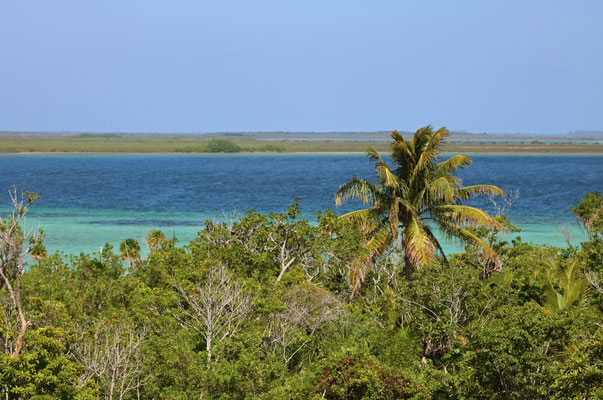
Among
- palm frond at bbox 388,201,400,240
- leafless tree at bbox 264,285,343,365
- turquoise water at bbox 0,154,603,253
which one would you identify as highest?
palm frond at bbox 388,201,400,240

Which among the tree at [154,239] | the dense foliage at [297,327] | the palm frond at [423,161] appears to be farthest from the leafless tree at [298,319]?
the tree at [154,239]

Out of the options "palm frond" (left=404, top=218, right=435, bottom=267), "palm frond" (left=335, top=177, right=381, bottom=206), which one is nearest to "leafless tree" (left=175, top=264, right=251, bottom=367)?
"palm frond" (left=404, top=218, right=435, bottom=267)

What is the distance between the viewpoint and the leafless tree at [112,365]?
1431 cm

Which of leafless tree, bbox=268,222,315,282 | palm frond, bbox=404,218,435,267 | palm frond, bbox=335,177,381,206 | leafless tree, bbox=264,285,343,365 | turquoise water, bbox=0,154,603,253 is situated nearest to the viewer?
leafless tree, bbox=264,285,343,365

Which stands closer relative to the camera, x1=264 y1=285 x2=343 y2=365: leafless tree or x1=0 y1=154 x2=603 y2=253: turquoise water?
x1=264 y1=285 x2=343 y2=365: leafless tree

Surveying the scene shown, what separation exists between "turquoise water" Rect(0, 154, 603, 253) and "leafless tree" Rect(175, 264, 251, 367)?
10564 mm

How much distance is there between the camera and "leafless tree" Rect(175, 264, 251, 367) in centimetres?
1700

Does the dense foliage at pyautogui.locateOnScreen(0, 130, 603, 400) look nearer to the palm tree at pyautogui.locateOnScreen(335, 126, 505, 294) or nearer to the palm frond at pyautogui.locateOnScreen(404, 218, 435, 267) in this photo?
the palm tree at pyautogui.locateOnScreen(335, 126, 505, 294)

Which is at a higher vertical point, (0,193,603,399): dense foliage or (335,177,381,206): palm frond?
(335,177,381,206): palm frond

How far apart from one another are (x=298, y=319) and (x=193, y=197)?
245ft

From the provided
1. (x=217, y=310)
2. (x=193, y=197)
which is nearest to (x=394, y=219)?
(x=217, y=310)

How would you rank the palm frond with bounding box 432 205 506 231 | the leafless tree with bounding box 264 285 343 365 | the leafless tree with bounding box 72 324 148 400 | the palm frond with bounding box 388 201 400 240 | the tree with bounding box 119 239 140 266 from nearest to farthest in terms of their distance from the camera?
1. the leafless tree with bounding box 72 324 148 400
2. the leafless tree with bounding box 264 285 343 365
3. the palm frond with bounding box 432 205 506 231
4. the palm frond with bounding box 388 201 400 240
5. the tree with bounding box 119 239 140 266

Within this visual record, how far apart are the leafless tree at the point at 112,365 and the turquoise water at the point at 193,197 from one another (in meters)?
14.1

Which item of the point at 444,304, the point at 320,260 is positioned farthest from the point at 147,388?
the point at 320,260
